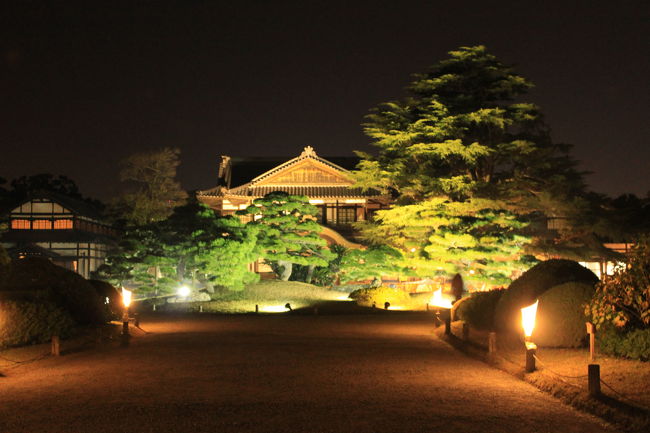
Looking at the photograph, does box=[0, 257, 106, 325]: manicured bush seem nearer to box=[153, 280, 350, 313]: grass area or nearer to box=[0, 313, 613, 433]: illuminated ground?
box=[0, 313, 613, 433]: illuminated ground

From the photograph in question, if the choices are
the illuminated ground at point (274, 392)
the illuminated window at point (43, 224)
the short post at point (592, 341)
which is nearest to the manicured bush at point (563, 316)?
the short post at point (592, 341)

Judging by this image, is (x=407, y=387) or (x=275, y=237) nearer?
(x=407, y=387)

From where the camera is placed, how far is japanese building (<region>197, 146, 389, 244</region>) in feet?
134

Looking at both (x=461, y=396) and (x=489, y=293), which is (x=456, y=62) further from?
(x=461, y=396)

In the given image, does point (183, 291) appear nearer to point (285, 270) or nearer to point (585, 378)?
point (285, 270)

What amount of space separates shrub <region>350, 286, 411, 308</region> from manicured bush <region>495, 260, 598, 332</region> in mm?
12371

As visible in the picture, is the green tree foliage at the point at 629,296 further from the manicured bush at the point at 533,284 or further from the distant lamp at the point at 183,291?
the distant lamp at the point at 183,291

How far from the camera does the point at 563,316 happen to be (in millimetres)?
13070

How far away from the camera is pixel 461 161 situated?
29.4 m

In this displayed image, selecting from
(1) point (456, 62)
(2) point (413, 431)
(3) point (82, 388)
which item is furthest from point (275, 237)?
(2) point (413, 431)

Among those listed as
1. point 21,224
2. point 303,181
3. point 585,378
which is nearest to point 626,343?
point 585,378

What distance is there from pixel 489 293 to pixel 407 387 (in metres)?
9.56

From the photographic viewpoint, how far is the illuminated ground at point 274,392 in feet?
25.0

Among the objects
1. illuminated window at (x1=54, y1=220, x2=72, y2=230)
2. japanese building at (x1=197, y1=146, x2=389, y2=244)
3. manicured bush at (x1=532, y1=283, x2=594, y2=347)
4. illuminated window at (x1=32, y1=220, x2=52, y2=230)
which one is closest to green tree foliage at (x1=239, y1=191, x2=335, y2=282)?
japanese building at (x1=197, y1=146, x2=389, y2=244)
